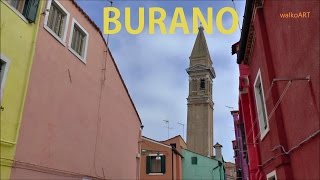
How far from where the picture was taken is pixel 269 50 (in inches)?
265

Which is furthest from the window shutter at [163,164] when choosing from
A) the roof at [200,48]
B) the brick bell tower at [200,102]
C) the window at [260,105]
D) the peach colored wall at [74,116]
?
the roof at [200,48]

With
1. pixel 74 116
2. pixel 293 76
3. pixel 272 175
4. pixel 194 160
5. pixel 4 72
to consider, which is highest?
pixel 194 160

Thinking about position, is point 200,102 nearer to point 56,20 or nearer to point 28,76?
point 56,20

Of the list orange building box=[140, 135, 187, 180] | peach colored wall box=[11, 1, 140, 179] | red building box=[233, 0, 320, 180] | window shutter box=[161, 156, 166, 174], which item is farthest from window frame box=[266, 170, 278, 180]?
window shutter box=[161, 156, 166, 174]

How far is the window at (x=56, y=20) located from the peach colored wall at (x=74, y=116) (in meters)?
0.20

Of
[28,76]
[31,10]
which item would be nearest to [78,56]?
[31,10]

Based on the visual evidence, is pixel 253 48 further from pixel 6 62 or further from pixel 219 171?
pixel 219 171

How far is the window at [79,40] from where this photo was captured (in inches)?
392

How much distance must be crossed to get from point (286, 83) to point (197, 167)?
23188 millimetres

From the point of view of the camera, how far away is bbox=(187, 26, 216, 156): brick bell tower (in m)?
54.7

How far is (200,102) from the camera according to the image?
58219 mm

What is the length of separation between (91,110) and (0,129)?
14.4 feet

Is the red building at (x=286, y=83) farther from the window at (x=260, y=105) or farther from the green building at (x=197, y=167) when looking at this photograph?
the green building at (x=197, y=167)

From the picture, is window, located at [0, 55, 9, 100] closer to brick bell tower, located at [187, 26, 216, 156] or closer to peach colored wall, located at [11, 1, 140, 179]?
peach colored wall, located at [11, 1, 140, 179]
